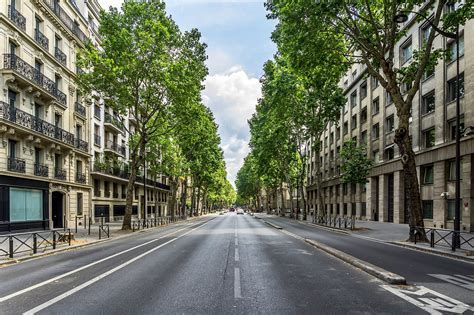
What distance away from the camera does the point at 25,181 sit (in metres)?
24.9

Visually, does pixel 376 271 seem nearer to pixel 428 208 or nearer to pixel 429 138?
pixel 428 208

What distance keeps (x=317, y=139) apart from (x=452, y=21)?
2261 centimetres

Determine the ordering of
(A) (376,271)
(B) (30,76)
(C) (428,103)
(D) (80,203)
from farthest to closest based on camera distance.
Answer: (D) (80,203)
(C) (428,103)
(B) (30,76)
(A) (376,271)

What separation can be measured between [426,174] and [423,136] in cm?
307

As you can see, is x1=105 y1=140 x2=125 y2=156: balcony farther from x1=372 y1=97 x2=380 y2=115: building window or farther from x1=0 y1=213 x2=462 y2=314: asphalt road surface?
x1=0 y1=213 x2=462 y2=314: asphalt road surface

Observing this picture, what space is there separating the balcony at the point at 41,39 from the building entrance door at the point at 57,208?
38.0 feet

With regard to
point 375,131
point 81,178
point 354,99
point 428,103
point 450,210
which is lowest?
point 450,210

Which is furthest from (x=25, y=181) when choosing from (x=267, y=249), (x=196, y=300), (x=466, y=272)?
(x=466, y=272)

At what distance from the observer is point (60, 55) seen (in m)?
30.5

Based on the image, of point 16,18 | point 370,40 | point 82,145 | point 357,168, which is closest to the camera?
point 370,40

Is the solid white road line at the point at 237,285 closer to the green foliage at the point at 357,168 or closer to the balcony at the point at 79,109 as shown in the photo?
the green foliage at the point at 357,168

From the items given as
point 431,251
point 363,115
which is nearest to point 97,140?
point 363,115

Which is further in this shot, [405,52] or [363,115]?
[363,115]

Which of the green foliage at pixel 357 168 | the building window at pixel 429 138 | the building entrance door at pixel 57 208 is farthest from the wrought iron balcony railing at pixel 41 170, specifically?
the building window at pixel 429 138
